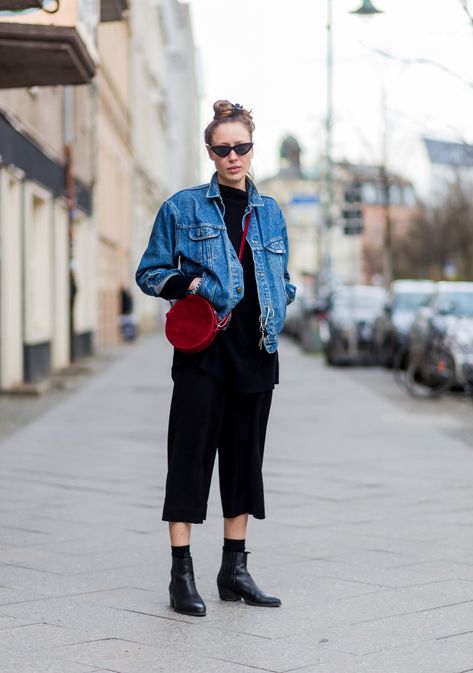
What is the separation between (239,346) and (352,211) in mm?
23597

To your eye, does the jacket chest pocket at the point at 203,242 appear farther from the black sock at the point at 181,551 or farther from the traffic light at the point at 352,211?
the traffic light at the point at 352,211

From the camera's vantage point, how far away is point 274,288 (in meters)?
5.11

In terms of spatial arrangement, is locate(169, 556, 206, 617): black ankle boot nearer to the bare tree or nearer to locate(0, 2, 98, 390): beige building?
locate(0, 2, 98, 390): beige building

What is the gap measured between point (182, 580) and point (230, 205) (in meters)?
1.44

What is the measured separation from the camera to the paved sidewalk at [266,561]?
450cm

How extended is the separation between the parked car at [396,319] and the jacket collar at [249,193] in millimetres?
17672

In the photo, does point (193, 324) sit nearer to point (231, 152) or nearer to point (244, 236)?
point (244, 236)

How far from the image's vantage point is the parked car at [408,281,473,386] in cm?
1647

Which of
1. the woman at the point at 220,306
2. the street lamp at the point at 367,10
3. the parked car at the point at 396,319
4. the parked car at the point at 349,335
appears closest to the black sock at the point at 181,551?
the woman at the point at 220,306

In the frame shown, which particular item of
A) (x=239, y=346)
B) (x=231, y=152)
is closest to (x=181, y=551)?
(x=239, y=346)

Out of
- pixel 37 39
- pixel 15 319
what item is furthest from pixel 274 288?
pixel 15 319

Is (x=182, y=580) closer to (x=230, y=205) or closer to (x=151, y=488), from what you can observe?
(x=230, y=205)

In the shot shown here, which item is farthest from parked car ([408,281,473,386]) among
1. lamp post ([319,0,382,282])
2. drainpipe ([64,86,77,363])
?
lamp post ([319,0,382,282])

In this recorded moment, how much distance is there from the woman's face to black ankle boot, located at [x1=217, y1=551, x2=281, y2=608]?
147 cm
